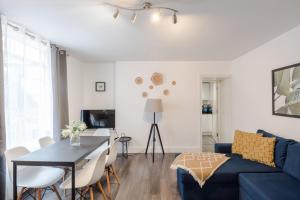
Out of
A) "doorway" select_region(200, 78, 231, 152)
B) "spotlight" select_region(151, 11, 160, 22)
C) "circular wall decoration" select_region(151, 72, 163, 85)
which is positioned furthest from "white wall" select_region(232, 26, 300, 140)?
"spotlight" select_region(151, 11, 160, 22)

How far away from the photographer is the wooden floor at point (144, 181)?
9.71 ft

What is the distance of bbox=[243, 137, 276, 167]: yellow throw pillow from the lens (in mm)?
2891

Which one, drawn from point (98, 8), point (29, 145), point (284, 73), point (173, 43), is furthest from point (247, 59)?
point (29, 145)

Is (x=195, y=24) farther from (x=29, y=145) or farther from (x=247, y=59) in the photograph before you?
(x=29, y=145)

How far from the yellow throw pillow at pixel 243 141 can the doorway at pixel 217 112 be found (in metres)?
1.89

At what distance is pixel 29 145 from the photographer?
10.4 feet

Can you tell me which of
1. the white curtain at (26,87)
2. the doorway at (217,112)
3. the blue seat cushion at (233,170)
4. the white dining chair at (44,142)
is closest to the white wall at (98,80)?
the white curtain at (26,87)

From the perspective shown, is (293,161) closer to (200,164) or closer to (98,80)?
(200,164)

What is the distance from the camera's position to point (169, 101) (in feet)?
17.5

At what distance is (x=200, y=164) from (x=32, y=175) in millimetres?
2247

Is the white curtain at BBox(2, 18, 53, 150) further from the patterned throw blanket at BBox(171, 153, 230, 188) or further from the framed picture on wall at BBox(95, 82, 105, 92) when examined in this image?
the patterned throw blanket at BBox(171, 153, 230, 188)

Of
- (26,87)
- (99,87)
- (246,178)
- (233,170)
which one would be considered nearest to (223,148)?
(233,170)

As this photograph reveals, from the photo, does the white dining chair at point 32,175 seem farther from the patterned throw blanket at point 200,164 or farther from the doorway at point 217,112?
the doorway at point 217,112

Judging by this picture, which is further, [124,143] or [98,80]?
[98,80]
